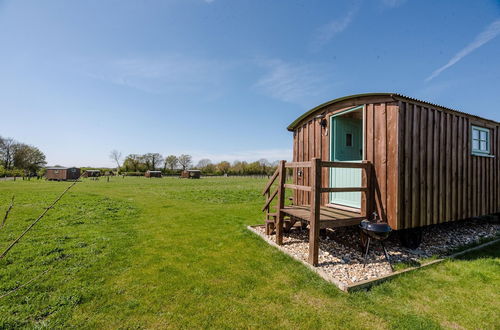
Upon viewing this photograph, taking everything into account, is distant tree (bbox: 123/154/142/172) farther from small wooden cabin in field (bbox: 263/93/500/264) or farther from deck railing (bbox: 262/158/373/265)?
deck railing (bbox: 262/158/373/265)

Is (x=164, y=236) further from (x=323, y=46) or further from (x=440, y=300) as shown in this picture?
(x=323, y=46)

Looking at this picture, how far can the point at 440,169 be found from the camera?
5477 mm

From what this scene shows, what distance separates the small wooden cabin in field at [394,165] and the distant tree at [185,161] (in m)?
66.8

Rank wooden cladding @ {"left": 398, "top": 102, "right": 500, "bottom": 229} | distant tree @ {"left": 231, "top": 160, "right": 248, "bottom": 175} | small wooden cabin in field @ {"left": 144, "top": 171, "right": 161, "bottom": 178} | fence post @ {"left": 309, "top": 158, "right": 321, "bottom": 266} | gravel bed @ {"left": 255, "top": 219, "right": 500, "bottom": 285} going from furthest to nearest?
distant tree @ {"left": 231, "top": 160, "right": 248, "bottom": 175}, small wooden cabin in field @ {"left": 144, "top": 171, "right": 161, "bottom": 178}, wooden cladding @ {"left": 398, "top": 102, "right": 500, "bottom": 229}, fence post @ {"left": 309, "top": 158, "right": 321, "bottom": 266}, gravel bed @ {"left": 255, "top": 219, "right": 500, "bottom": 285}

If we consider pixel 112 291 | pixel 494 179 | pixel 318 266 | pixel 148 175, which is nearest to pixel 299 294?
pixel 318 266

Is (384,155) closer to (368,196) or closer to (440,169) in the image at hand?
(368,196)

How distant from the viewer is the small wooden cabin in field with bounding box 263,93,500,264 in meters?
4.64

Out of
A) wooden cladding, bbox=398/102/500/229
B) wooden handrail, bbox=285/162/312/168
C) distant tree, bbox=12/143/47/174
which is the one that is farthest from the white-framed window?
distant tree, bbox=12/143/47/174

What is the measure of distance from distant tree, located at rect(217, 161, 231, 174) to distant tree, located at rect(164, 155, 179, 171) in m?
13.3

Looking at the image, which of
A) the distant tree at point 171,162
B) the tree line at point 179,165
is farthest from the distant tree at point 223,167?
the distant tree at point 171,162

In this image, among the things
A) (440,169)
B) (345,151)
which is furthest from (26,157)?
(440,169)

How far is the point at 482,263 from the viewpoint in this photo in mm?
4344

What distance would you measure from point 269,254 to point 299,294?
1.51 metres

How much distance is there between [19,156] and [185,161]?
37337 mm
